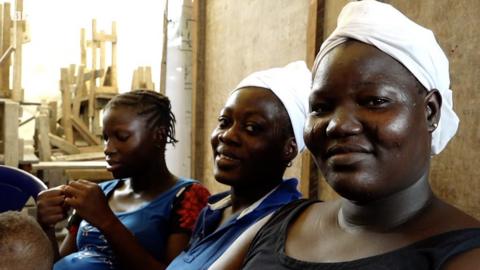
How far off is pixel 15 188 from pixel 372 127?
177 cm

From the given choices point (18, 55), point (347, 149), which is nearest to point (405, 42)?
point (347, 149)

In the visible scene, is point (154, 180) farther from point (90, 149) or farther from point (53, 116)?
point (53, 116)

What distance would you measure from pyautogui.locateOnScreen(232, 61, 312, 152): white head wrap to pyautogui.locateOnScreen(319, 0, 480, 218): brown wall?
1.15 ft

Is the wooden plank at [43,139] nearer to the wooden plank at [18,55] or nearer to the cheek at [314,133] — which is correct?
the wooden plank at [18,55]

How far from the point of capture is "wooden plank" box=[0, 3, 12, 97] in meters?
5.57

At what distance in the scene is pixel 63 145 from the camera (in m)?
6.34

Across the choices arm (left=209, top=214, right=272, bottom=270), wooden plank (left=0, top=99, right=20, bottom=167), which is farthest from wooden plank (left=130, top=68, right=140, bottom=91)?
arm (left=209, top=214, right=272, bottom=270)

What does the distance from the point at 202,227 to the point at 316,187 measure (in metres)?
0.53

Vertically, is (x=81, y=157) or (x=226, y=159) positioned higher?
(x=226, y=159)

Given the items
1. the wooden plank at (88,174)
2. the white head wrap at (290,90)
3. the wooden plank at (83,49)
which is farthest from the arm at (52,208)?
the wooden plank at (83,49)

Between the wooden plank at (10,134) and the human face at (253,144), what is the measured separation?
3133 mm

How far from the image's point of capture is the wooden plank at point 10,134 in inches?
153

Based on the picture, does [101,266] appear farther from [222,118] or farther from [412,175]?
[412,175]

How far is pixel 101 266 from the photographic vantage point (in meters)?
1.51
